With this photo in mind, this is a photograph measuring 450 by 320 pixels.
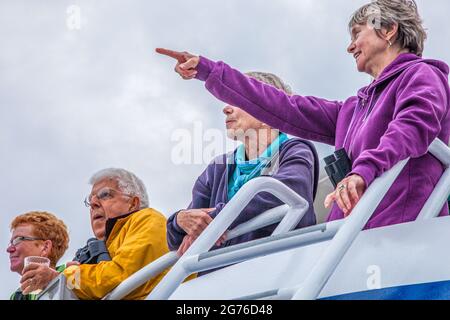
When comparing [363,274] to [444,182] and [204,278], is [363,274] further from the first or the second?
[204,278]

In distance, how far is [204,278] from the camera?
9.82 ft

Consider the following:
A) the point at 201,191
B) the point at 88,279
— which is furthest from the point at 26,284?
the point at 201,191

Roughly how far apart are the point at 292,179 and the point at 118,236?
0.85m

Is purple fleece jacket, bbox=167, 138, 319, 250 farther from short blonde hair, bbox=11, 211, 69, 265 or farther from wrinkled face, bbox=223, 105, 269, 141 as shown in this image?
short blonde hair, bbox=11, 211, 69, 265

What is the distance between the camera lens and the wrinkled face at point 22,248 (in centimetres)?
421

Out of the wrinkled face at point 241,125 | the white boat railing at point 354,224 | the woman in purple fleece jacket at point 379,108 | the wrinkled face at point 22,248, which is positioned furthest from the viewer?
the wrinkled face at point 22,248

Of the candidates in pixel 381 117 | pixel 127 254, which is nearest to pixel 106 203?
pixel 127 254

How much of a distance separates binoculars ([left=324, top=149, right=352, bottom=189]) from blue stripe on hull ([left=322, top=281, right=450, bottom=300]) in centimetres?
48

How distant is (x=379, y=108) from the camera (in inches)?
119

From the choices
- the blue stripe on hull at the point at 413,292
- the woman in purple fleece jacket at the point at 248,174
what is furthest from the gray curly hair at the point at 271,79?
the blue stripe on hull at the point at 413,292

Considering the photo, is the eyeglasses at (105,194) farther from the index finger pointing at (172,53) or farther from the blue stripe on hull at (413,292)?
the blue stripe on hull at (413,292)

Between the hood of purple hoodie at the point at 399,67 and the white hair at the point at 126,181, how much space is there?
128 centimetres

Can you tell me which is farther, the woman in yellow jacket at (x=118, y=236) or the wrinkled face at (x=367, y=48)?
the woman in yellow jacket at (x=118, y=236)
